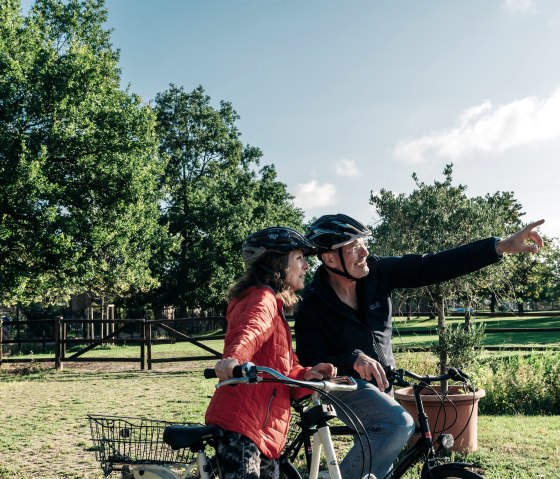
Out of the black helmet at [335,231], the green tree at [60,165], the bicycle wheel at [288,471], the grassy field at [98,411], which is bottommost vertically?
the grassy field at [98,411]

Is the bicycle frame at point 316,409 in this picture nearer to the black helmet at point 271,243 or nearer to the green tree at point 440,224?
the black helmet at point 271,243

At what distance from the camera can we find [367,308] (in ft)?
13.2

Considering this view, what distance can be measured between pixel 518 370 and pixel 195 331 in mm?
40794

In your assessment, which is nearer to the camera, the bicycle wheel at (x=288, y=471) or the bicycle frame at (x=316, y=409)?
the bicycle frame at (x=316, y=409)

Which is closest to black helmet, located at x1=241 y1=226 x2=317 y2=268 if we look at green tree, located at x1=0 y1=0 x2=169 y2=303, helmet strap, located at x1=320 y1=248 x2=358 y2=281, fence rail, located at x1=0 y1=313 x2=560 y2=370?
helmet strap, located at x1=320 y1=248 x2=358 y2=281

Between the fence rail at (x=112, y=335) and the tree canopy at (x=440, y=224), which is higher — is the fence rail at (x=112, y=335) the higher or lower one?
the lower one

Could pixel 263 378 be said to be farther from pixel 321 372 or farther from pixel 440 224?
pixel 440 224

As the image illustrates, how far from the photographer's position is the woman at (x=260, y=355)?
3.00 m

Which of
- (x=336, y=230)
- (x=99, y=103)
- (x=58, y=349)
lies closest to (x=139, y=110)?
(x=99, y=103)

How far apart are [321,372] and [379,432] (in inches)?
22.0

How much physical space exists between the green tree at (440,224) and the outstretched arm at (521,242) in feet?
25.0

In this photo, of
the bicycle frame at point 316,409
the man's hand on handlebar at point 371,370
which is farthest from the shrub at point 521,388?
the bicycle frame at point 316,409

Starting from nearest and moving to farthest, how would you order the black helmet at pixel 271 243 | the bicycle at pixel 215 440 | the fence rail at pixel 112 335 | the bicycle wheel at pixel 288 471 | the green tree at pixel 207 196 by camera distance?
1. the bicycle at pixel 215 440
2. the black helmet at pixel 271 243
3. the bicycle wheel at pixel 288 471
4. the fence rail at pixel 112 335
5. the green tree at pixel 207 196

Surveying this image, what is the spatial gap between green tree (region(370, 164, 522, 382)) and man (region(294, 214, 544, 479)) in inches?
303
